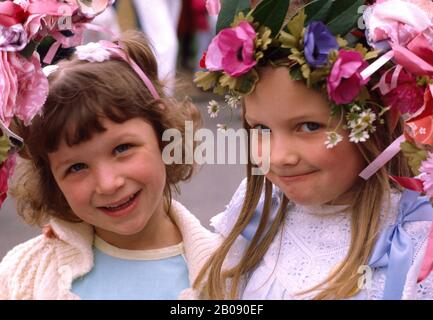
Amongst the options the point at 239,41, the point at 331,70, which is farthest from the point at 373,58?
the point at 239,41

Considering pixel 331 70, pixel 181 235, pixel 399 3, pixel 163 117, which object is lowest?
pixel 181 235

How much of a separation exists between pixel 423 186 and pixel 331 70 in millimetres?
328

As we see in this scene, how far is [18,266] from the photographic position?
2414mm

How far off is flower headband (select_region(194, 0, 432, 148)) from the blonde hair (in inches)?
5.1

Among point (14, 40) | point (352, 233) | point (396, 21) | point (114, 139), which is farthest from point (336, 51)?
point (14, 40)

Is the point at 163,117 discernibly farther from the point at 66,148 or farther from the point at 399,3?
the point at 399,3

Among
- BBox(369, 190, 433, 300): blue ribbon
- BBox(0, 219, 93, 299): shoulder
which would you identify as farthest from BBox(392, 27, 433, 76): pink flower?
BBox(0, 219, 93, 299): shoulder

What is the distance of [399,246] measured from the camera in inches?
81.5

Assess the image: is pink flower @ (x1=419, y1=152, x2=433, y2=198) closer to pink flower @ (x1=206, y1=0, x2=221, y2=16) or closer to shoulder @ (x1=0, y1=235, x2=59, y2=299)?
pink flower @ (x1=206, y1=0, x2=221, y2=16)

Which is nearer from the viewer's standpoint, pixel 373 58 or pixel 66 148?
pixel 373 58

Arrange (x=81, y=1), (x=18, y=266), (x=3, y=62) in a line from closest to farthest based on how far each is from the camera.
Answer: (x=3, y=62), (x=81, y=1), (x=18, y=266)

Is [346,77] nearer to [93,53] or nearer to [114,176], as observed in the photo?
[114,176]

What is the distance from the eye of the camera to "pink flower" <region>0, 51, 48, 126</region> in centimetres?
203

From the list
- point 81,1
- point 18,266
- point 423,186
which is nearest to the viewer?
point 423,186
